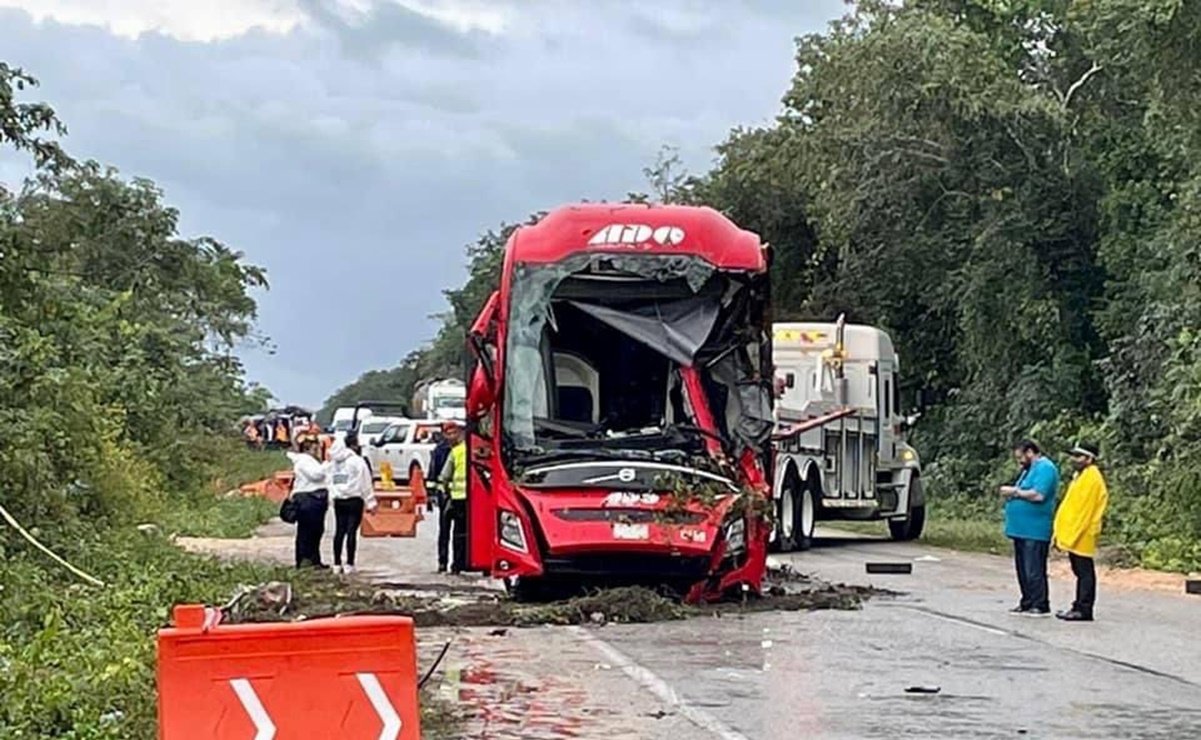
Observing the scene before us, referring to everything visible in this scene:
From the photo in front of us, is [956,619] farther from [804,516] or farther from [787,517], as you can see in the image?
[804,516]

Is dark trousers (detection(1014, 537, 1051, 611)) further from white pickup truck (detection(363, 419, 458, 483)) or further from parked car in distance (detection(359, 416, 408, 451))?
parked car in distance (detection(359, 416, 408, 451))

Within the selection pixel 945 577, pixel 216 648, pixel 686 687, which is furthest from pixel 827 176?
pixel 216 648

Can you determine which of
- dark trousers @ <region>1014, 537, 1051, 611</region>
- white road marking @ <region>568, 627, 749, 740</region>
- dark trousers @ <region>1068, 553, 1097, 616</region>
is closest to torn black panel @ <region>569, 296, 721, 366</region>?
white road marking @ <region>568, 627, 749, 740</region>

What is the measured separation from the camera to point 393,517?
31.1 metres

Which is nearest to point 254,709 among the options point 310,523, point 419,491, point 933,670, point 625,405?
point 933,670

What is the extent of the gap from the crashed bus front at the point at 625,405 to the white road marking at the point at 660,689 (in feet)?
4.49

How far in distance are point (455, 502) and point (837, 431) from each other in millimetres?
8085

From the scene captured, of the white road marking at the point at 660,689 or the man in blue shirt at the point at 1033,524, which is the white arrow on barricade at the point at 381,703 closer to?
the white road marking at the point at 660,689

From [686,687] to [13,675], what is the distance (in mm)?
4070

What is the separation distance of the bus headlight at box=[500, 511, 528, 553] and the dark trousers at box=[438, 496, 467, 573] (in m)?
3.52

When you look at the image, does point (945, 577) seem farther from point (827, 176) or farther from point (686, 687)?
point (827, 176)

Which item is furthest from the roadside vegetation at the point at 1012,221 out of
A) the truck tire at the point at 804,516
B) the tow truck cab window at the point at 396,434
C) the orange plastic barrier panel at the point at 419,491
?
the tow truck cab window at the point at 396,434

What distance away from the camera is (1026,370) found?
134ft

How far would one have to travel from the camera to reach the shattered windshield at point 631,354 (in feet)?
56.8
